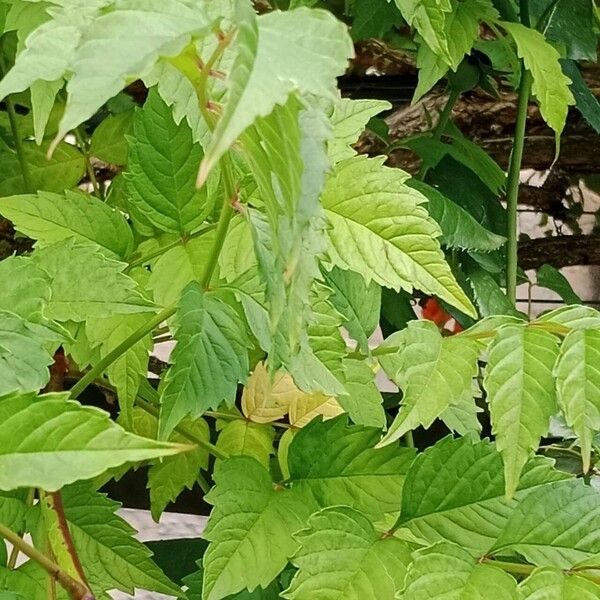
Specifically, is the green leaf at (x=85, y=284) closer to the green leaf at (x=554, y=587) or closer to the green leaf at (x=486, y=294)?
the green leaf at (x=554, y=587)

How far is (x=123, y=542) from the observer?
0.37m

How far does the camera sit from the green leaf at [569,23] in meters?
0.59

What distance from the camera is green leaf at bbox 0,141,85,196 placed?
541 millimetres

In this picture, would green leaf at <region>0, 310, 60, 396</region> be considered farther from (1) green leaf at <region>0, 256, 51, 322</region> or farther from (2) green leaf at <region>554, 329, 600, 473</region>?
(2) green leaf at <region>554, 329, 600, 473</region>

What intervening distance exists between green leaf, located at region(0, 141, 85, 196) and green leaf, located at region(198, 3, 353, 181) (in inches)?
15.0

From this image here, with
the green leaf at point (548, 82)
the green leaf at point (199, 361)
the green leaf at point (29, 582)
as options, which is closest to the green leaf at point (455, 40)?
the green leaf at point (548, 82)

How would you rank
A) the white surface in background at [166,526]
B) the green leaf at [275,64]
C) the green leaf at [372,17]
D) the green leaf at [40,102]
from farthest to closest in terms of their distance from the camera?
the white surface in background at [166,526]
the green leaf at [372,17]
the green leaf at [40,102]
the green leaf at [275,64]

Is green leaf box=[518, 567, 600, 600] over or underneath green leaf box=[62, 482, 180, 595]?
over

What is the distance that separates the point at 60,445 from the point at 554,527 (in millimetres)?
211

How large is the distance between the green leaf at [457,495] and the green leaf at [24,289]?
160 mm

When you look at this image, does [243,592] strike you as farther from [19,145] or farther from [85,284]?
[19,145]

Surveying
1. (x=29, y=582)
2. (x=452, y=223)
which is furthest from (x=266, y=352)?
(x=452, y=223)

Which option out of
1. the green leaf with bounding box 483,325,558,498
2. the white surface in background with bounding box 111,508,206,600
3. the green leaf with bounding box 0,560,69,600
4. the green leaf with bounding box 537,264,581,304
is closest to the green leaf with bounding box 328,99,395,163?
the green leaf with bounding box 483,325,558,498

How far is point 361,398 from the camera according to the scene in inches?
16.2
